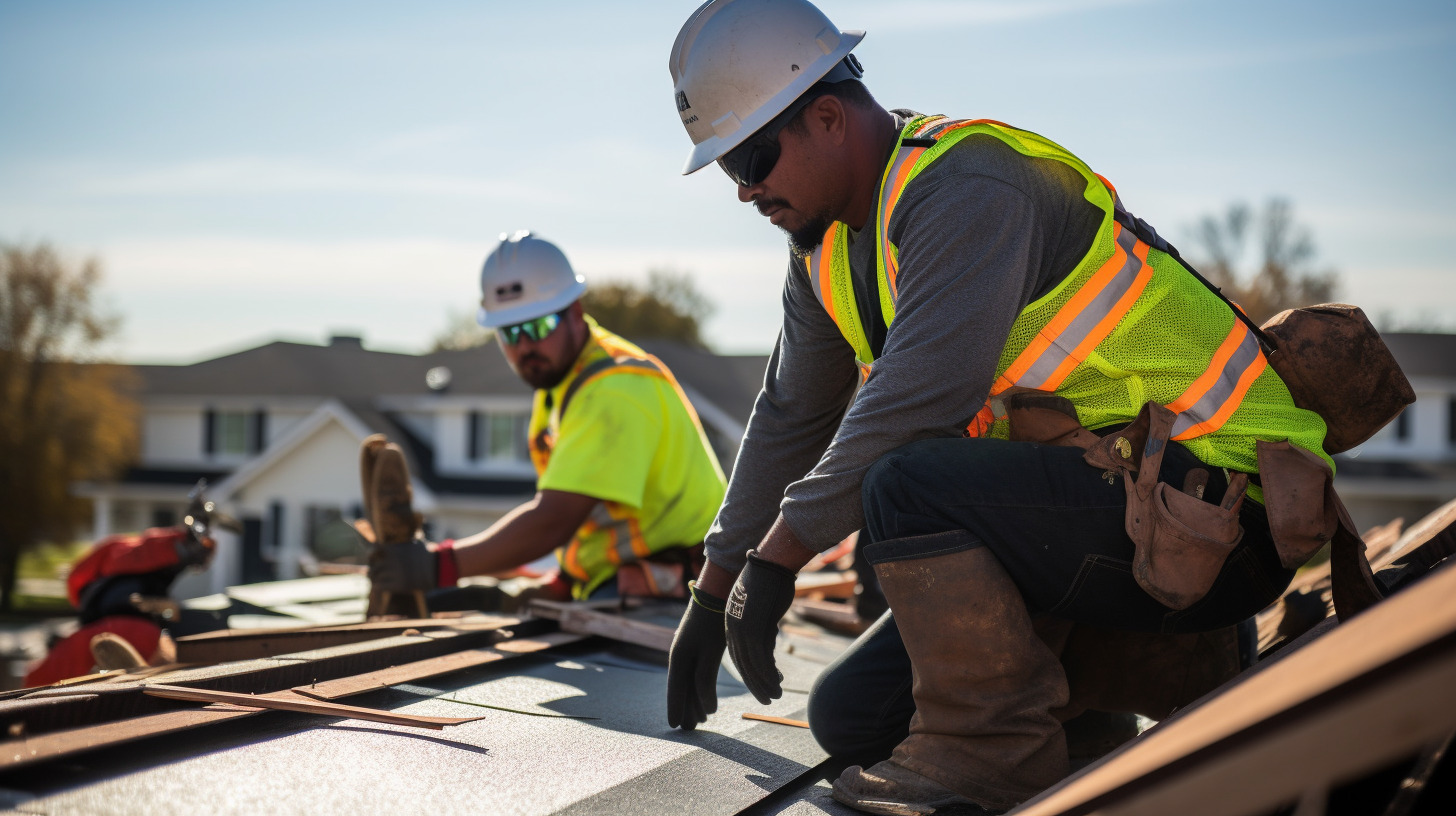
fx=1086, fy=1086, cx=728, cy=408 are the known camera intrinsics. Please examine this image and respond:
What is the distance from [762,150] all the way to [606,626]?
1.64 m

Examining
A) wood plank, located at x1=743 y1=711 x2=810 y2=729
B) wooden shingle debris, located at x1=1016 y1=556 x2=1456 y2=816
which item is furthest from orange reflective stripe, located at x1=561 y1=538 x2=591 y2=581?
wooden shingle debris, located at x1=1016 y1=556 x2=1456 y2=816

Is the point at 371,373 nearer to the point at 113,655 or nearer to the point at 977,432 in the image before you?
the point at 113,655

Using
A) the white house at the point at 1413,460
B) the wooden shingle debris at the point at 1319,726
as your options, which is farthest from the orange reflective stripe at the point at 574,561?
the white house at the point at 1413,460

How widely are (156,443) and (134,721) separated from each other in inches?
1354

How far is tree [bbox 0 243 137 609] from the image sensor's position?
Result: 102ft

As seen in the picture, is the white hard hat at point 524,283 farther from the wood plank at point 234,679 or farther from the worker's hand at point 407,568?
the wood plank at point 234,679

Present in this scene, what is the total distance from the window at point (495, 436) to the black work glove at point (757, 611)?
77.0 ft

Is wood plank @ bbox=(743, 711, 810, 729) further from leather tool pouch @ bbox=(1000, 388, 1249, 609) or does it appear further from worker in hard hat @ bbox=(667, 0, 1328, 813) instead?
leather tool pouch @ bbox=(1000, 388, 1249, 609)

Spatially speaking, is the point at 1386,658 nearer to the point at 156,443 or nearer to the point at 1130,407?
the point at 1130,407

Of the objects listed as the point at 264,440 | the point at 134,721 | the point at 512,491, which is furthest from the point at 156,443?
the point at 134,721

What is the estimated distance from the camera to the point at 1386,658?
0.92 meters

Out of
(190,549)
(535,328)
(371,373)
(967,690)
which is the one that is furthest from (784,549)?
(371,373)

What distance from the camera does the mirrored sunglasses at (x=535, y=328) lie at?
4773 mm

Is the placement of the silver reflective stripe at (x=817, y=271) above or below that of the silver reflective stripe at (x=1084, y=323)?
above
